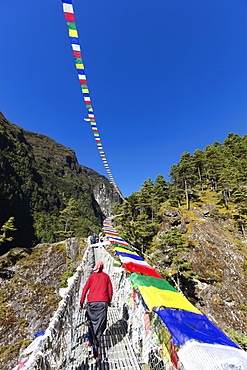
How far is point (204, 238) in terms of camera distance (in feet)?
75.5

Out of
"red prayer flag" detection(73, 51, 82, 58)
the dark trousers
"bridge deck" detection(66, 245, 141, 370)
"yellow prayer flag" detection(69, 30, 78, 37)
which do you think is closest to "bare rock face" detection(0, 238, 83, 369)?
"bridge deck" detection(66, 245, 141, 370)

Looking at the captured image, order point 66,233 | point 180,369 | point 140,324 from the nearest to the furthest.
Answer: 1. point 180,369
2. point 140,324
3. point 66,233

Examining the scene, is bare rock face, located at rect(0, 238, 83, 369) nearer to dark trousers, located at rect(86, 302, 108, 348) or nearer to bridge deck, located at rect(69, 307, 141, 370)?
bridge deck, located at rect(69, 307, 141, 370)

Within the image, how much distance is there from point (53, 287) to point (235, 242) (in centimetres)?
2337

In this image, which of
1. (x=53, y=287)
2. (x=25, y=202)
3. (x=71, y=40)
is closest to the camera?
(x=71, y=40)

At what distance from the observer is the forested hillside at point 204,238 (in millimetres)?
16984

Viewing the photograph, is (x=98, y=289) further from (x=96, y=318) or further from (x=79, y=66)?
(x=79, y=66)

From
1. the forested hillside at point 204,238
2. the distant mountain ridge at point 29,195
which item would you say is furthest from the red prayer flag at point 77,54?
the distant mountain ridge at point 29,195

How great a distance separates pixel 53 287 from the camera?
47.7ft

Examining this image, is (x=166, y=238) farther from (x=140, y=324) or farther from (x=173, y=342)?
(x=173, y=342)

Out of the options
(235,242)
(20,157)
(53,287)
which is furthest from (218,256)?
(20,157)

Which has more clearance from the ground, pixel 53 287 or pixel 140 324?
pixel 140 324

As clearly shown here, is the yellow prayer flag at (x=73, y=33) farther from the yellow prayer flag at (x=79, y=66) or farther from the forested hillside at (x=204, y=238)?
the forested hillside at (x=204, y=238)

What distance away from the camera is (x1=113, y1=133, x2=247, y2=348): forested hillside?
17.0 m
